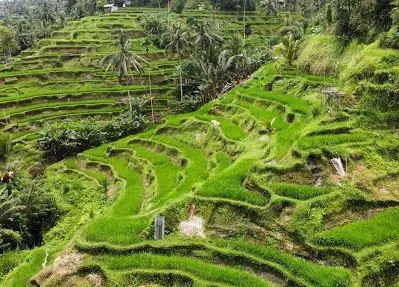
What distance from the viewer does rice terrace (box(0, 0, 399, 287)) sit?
12.8 metres

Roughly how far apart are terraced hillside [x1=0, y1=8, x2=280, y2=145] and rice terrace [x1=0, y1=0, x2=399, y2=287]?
0.86 ft

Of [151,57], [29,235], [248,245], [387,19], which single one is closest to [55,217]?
[29,235]

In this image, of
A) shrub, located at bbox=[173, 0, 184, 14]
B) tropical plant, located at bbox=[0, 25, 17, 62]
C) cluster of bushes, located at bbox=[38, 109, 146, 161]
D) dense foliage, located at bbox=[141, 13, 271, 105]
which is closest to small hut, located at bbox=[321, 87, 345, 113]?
cluster of bushes, located at bbox=[38, 109, 146, 161]

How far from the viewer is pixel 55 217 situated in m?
23.2

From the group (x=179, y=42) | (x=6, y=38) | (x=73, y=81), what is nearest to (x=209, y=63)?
(x=179, y=42)

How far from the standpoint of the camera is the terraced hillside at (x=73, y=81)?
41812mm

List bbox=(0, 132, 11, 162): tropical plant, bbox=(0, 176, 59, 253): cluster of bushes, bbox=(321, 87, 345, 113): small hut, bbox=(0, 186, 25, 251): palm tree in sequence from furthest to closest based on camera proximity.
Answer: bbox=(0, 132, 11, 162): tropical plant → bbox=(0, 176, 59, 253): cluster of bushes → bbox=(0, 186, 25, 251): palm tree → bbox=(321, 87, 345, 113): small hut

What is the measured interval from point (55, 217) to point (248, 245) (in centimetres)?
1327

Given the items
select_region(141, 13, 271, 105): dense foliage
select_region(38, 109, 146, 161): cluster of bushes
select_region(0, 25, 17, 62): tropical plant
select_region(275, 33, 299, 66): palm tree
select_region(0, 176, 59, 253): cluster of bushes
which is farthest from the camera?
select_region(0, 25, 17, 62): tropical plant

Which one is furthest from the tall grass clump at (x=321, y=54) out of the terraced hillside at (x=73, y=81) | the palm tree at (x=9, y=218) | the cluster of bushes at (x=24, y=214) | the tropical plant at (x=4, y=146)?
the tropical plant at (x=4, y=146)

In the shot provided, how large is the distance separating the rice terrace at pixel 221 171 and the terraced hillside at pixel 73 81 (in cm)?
26

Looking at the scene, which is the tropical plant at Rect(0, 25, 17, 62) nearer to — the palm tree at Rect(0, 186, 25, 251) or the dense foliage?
the dense foliage

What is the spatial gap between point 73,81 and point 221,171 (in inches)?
1360

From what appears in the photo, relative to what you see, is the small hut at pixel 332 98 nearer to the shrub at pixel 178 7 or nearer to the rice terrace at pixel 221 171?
the rice terrace at pixel 221 171
